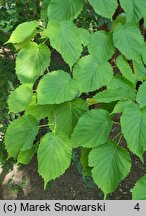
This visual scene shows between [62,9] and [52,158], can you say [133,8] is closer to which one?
[62,9]

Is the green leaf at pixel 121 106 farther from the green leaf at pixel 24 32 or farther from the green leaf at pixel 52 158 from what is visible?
the green leaf at pixel 24 32

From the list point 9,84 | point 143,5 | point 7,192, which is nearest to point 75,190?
point 7,192

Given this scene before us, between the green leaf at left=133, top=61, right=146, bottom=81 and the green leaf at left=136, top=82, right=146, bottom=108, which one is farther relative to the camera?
the green leaf at left=133, top=61, right=146, bottom=81

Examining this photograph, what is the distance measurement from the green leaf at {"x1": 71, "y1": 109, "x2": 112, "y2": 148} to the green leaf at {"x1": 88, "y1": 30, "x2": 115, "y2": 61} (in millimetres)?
211

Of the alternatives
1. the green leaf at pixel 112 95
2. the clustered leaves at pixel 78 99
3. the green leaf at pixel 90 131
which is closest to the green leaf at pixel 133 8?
the clustered leaves at pixel 78 99

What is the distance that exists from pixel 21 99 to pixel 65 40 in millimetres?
240

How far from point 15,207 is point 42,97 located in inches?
16.4

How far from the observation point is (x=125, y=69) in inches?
42.1

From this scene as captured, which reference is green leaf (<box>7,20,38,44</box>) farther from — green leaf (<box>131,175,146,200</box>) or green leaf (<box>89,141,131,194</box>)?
green leaf (<box>131,175,146,200</box>)

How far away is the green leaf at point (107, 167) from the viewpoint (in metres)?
0.96

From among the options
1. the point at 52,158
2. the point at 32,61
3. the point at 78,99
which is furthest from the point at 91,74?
the point at 52,158

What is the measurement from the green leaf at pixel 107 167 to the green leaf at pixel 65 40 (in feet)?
0.96

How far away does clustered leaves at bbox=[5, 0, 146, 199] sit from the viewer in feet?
3.04

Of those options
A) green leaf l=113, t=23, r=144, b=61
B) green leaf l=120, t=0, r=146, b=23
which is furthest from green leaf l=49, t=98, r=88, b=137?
green leaf l=120, t=0, r=146, b=23
